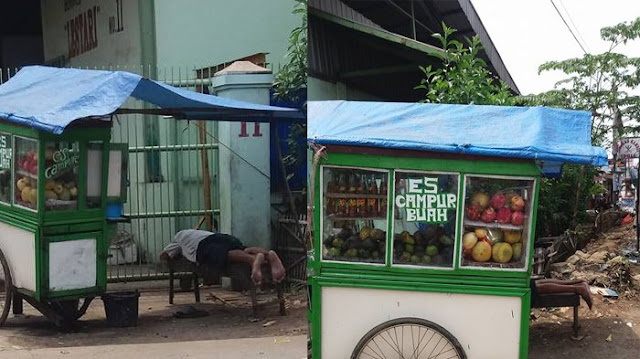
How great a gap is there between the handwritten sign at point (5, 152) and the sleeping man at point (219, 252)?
540 millimetres

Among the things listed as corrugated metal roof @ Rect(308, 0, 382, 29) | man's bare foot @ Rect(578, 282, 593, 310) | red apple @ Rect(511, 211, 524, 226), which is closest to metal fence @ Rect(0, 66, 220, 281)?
corrugated metal roof @ Rect(308, 0, 382, 29)

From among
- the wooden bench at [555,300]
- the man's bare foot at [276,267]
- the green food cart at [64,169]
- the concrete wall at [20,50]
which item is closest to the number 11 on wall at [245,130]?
the green food cart at [64,169]

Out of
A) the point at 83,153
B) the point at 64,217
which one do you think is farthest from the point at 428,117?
the point at 64,217

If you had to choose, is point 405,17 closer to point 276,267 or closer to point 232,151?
point 232,151

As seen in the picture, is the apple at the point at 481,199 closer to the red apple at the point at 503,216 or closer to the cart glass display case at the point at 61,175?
the red apple at the point at 503,216

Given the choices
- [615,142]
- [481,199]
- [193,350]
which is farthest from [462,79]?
[193,350]

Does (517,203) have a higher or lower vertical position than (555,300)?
higher

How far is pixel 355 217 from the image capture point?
1.83 meters

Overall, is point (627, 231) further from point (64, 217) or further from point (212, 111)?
point (64, 217)

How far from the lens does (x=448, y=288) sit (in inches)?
69.7

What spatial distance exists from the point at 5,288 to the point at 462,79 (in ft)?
4.88

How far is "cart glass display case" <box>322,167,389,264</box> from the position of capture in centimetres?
177

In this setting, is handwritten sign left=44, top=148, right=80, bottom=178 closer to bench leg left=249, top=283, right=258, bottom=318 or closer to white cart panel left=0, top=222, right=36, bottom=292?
white cart panel left=0, top=222, right=36, bottom=292

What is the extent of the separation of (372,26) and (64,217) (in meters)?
1.17
